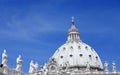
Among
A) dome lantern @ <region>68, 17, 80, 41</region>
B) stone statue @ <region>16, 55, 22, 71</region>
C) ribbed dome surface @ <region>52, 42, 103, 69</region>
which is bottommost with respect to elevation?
stone statue @ <region>16, 55, 22, 71</region>

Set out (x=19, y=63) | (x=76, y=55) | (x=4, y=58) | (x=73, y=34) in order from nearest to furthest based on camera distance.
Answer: (x=4, y=58), (x=19, y=63), (x=76, y=55), (x=73, y=34)

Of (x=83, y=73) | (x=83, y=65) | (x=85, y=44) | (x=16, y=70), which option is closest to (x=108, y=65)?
(x=83, y=73)

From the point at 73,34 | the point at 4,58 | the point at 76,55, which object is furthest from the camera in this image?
the point at 73,34

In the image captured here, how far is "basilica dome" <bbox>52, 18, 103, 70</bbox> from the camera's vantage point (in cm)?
14675

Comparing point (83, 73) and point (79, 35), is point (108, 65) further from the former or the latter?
point (79, 35)

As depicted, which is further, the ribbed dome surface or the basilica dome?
the ribbed dome surface

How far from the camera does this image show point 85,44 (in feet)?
Answer: 517

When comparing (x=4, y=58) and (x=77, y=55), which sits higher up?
(x=77, y=55)

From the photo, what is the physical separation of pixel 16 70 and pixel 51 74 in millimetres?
57727

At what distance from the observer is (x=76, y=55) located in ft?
493

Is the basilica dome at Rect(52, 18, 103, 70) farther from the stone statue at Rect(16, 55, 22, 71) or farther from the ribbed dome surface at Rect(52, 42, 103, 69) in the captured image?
the stone statue at Rect(16, 55, 22, 71)

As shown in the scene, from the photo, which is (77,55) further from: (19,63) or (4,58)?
(4,58)

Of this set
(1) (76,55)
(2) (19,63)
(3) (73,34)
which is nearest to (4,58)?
(2) (19,63)

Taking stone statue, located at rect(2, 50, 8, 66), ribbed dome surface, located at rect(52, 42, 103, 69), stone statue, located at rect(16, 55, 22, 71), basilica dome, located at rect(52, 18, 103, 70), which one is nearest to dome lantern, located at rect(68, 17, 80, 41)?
basilica dome, located at rect(52, 18, 103, 70)
